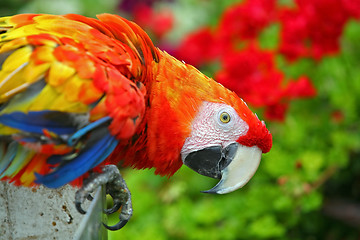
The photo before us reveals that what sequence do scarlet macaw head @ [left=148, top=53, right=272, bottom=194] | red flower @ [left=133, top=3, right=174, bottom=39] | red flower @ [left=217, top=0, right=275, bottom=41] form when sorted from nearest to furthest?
1. scarlet macaw head @ [left=148, top=53, right=272, bottom=194]
2. red flower @ [left=217, top=0, right=275, bottom=41]
3. red flower @ [left=133, top=3, right=174, bottom=39]

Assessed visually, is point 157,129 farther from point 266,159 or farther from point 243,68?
point 266,159

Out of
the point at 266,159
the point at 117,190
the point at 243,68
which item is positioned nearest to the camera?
the point at 117,190

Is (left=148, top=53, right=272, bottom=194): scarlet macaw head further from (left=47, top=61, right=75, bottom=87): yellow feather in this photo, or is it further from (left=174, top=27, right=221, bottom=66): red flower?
(left=174, top=27, right=221, bottom=66): red flower

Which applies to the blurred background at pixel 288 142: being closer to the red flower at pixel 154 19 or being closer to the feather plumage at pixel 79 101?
the feather plumage at pixel 79 101

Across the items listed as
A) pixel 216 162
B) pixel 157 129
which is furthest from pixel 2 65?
pixel 216 162

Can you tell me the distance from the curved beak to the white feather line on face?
12 millimetres

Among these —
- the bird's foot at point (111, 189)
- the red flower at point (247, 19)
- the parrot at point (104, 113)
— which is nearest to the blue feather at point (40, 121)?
the parrot at point (104, 113)

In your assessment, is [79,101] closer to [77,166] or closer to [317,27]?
[77,166]

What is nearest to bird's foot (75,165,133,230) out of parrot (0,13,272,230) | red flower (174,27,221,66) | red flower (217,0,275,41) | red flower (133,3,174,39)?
parrot (0,13,272,230)

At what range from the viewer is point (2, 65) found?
0.87m

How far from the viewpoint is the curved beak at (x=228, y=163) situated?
1029 mm

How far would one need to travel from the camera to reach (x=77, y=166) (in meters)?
0.87

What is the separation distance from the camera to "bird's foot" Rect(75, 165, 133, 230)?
0.89 meters

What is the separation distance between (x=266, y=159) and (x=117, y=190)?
0.80 m
